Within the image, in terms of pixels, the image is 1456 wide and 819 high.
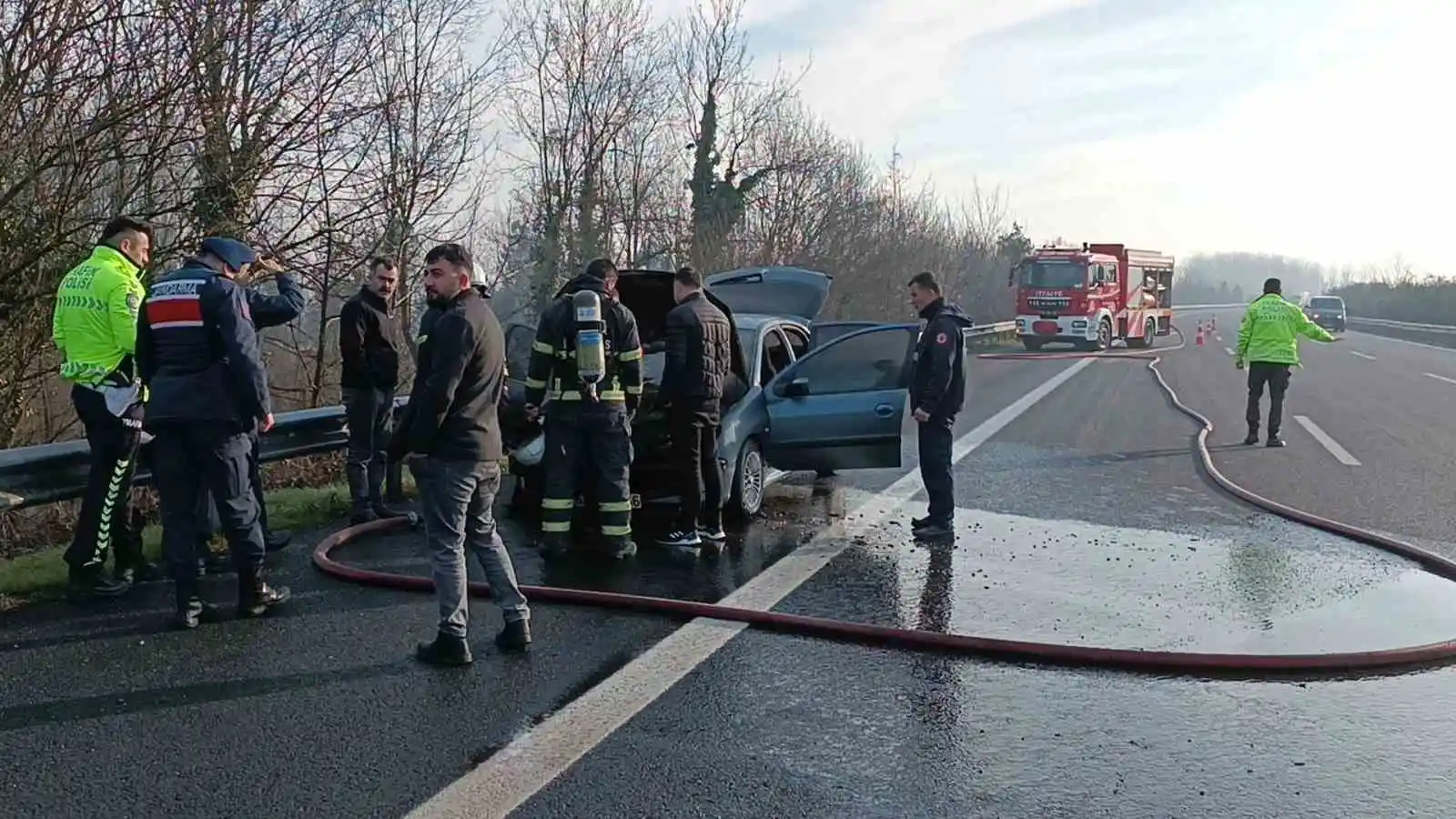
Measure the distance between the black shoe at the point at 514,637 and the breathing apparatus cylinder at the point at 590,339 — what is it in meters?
1.81

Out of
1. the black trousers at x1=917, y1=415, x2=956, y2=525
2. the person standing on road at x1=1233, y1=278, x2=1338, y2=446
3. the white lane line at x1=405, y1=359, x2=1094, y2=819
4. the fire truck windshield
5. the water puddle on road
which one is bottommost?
the water puddle on road

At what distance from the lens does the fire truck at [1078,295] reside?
98.4ft

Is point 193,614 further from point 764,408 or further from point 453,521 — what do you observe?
point 764,408

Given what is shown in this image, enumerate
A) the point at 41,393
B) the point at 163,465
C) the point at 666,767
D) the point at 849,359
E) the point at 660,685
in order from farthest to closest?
1. the point at 41,393
2. the point at 849,359
3. the point at 163,465
4. the point at 660,685
5. the point at 666,767

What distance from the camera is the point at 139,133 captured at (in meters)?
8.92

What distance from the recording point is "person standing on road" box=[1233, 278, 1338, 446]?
1240 centimetres

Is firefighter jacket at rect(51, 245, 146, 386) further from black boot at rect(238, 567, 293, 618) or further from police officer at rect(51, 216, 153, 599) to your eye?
black boot at rect(238, 567, 293, 618)

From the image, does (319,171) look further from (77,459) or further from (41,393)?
(77,459)

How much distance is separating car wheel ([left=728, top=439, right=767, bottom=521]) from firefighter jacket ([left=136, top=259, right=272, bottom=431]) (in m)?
3.62

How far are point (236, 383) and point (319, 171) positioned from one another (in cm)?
659

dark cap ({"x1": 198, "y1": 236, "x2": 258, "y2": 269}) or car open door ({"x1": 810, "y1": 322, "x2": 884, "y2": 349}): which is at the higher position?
Result: dark cap ({"x1": 198, "y1": 236, "x2": 258, "y2": 269})

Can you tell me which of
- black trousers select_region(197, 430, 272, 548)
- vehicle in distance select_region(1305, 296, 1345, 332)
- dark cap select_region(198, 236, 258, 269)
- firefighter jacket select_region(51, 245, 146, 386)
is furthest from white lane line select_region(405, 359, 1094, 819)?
vehicle in distance select_region(1305, 296, 1345, 332)

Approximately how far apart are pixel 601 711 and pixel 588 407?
102 inches

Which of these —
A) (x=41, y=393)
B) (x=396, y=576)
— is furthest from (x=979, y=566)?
(x=41, y=393)
